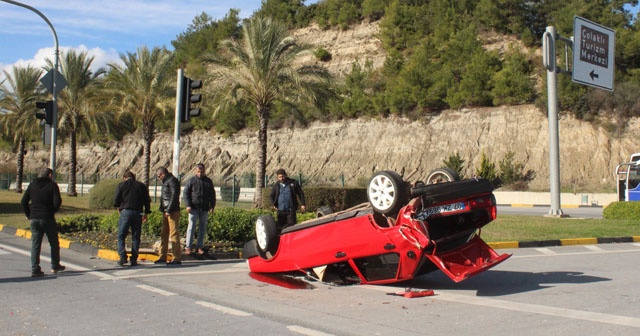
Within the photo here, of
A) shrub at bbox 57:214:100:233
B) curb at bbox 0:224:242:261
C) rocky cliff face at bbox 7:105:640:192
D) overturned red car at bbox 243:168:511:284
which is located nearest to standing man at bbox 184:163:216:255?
curb at bbox 0:224:242:261

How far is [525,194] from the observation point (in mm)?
38625

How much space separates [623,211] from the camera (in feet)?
71.2

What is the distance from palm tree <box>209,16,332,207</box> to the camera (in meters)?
26.4

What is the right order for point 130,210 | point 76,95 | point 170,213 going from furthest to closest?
point 76,95 → point 170,213 → point 130,210

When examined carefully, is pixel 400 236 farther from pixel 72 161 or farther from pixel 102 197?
pixel 72 161

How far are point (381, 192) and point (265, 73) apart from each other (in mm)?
19764

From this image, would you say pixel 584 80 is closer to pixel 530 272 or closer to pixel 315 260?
pixel 530 272

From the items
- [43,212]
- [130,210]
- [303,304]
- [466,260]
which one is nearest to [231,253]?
[130,210]

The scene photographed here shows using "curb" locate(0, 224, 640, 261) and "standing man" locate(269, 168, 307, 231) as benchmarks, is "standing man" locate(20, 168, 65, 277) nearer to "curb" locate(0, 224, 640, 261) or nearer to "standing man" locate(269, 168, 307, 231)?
"curb" locate(0, 224, 640, 261)

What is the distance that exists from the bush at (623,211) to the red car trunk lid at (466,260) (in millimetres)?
15758

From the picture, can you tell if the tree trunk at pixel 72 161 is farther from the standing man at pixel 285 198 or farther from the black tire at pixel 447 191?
the black tire at pixel 447 191

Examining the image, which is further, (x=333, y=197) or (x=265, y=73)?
(x=265, y=73)

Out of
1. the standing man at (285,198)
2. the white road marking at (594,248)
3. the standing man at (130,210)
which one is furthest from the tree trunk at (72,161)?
the white road marking at (594,248)

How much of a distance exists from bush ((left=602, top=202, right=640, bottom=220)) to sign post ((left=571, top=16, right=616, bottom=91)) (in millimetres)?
4572
